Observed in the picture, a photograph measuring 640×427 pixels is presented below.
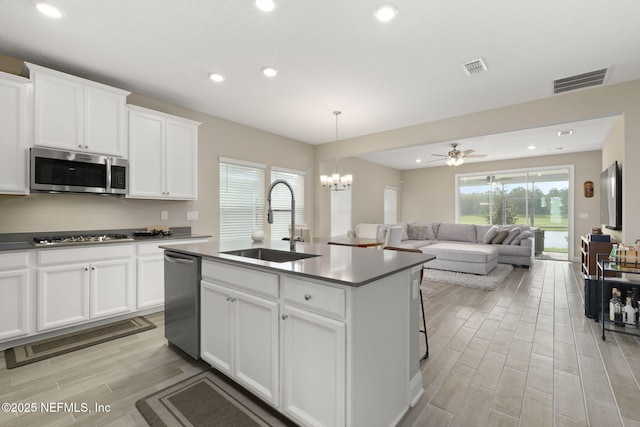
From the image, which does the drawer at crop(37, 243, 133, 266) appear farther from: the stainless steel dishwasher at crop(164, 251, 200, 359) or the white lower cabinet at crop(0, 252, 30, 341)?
the stainless steel dishwasher at crop(164, 251, 200, 359)

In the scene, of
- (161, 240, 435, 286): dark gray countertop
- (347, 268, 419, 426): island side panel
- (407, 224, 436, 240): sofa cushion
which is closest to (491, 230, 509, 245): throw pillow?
(407, 224, 436, 240): sofa cushion

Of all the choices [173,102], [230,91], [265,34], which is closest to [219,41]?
[265,34]

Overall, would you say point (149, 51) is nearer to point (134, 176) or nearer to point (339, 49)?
point (134, 176)

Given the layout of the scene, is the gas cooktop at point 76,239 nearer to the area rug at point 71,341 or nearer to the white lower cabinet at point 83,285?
the white lower cabinet at point 83,285

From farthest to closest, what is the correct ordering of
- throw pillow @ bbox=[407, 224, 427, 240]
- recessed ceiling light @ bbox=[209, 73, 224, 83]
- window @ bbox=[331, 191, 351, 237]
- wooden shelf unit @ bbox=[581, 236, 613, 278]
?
throw pillow @ bbox=[407, 224, 427, 240] < window @ bbox=[331, 191, 351, 237] < wooden shelf unit @ bbox=[581, 236, 613, 278] < recessed ceiling light @ bbox=[209, 73, 224, 83]

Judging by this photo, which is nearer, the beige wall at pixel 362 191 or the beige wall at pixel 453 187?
the beige wall at pixel 362 191

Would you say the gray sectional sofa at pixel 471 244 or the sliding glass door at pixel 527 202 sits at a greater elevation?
the sliding glass door at pixel 527 202

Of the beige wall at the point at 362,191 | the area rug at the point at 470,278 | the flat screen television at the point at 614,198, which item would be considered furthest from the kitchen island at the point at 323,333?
the beige wall at the point at 362,191

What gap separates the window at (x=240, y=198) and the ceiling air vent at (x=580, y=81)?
433cm

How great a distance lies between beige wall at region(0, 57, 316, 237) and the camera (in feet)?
9.63

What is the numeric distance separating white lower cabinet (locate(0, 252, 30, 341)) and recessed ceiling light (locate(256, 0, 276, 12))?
291 centimetres

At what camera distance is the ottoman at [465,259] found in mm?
5434

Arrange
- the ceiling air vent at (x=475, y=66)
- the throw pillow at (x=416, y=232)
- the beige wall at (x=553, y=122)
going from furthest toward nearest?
1. the throw pillow at (x=416, y=232)
2. the beige wall at (x=553, y=122)
3. the ceiling air vent at (x=475, y=66)

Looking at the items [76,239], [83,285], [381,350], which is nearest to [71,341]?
[83,285]
